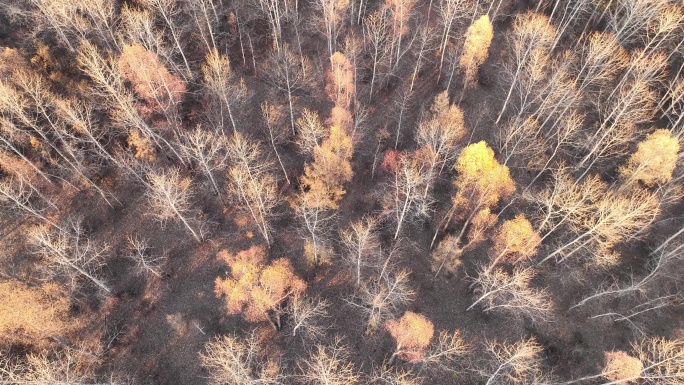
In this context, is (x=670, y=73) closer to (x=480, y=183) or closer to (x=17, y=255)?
(x=480, y=183)

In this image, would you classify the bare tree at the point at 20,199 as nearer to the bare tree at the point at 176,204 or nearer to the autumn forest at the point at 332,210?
the autumn forest at the point at 332,210

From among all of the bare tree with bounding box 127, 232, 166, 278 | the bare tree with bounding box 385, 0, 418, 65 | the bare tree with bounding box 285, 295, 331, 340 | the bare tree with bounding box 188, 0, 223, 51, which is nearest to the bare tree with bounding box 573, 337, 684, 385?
the bare tree with bounding box 285, 295, 331, 340

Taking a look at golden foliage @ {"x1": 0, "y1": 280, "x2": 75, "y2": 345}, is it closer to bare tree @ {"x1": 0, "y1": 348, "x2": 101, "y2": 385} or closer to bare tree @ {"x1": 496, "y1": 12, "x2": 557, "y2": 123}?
bare tree @ {"x1": 0, "y1": 348, "x2": 101, "y2": 385}

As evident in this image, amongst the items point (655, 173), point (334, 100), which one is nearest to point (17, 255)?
point (334, 100)

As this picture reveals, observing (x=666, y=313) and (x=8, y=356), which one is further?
(x=666, y=313)

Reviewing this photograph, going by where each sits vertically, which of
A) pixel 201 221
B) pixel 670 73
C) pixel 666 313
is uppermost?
pixel 670 73

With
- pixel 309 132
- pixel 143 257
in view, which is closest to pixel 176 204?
pixel 143 257

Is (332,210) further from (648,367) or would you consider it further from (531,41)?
(648,367)
